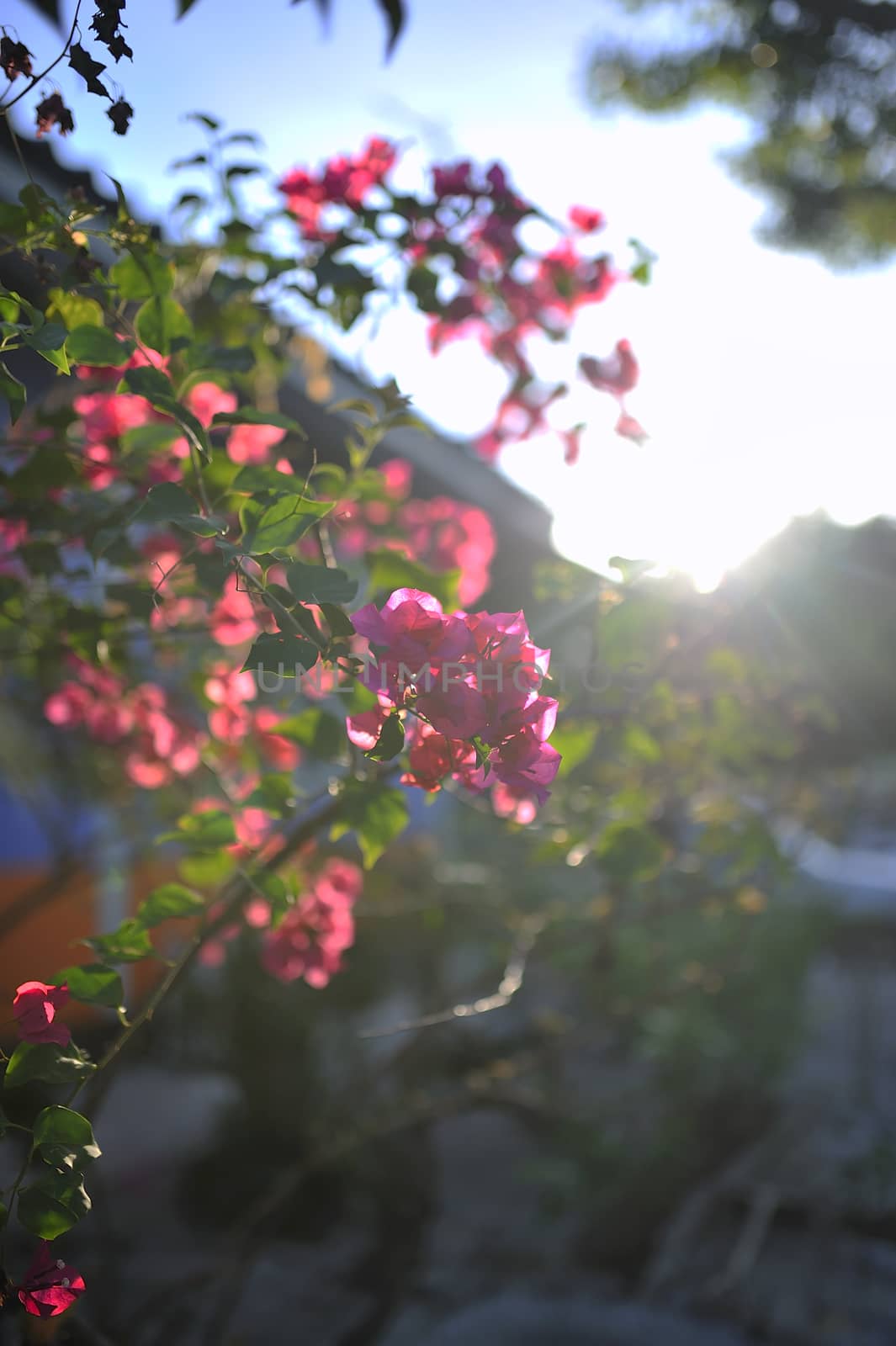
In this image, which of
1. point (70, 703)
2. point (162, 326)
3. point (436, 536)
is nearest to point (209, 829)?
point (162, 326)

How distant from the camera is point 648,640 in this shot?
174cm

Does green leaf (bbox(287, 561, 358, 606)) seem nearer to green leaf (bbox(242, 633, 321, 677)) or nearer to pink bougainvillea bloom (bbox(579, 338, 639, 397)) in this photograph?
green leaf (bbox(242, 633, 321, 677))

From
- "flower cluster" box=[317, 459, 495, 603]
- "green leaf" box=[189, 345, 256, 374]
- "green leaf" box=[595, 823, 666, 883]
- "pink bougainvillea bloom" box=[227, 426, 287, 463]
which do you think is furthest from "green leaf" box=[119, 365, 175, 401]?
"flower cluster" box=[317, 459, 495, 603]

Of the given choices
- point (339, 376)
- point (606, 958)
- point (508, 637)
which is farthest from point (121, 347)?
point (339, 376)

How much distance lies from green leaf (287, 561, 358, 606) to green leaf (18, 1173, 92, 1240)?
567 mm

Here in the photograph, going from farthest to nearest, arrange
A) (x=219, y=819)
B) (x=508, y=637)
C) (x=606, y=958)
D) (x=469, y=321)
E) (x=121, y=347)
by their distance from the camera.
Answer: (x=606, y=958) < (x=469, y=321) < (x=219, y=819) < (x=121, y=347) < (x=508, y=637)

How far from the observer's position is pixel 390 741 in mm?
959

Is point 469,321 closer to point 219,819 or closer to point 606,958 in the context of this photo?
point 219,819

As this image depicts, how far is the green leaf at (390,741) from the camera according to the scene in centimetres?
95

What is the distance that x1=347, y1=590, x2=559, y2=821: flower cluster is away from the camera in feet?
3.08

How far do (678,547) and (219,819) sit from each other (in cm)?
82

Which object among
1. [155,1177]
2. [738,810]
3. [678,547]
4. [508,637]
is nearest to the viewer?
[508,637]

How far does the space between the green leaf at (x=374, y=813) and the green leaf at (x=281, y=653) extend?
1.55 feet

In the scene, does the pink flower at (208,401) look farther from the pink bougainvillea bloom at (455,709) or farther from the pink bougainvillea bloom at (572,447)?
the pink bougainvillea bloom at (455,709)
